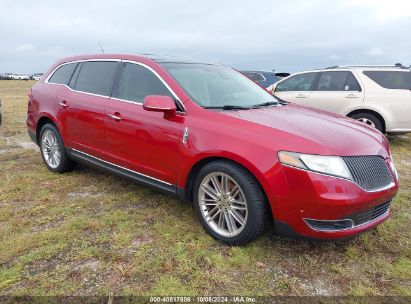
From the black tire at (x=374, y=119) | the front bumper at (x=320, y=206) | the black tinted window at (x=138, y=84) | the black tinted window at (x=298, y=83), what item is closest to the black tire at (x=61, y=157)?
the black tinted window at (x=138, y=84)

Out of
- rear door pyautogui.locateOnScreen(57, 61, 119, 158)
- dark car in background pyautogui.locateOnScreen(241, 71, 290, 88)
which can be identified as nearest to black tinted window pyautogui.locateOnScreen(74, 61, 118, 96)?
rear door pyautogui.locateOnScreen(57, 61, 119, 158)

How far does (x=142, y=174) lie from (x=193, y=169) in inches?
28.5

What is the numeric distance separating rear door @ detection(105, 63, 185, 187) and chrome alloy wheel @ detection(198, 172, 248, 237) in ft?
1.25

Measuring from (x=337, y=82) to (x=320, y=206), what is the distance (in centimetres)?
600

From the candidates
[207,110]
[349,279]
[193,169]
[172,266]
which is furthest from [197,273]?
[207,110]

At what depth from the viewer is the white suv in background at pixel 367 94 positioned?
727 cm

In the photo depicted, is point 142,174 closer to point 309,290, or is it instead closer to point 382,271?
point 309,290

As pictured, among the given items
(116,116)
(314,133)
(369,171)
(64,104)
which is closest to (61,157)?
(64,104)

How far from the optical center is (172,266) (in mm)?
2918

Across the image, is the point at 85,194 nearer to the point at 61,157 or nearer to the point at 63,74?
the point at 61,157

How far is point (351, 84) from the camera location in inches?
306

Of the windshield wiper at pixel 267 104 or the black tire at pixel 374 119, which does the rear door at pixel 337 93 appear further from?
the windshield wiper at pixel 267 104

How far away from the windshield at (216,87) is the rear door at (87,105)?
0.93m

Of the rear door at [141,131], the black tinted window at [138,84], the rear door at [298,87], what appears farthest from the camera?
the rear door at [298,87]
